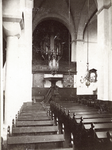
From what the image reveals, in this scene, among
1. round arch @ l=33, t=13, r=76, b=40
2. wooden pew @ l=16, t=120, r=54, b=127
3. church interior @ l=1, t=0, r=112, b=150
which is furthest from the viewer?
round arch @ l=33, t=13, r=76, b=40

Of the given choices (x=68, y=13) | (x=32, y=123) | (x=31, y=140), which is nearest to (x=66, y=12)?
(x=68, y=13)

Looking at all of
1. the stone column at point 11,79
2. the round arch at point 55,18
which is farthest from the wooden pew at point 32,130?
the round arch at point 55,18

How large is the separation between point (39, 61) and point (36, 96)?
11.6 ft

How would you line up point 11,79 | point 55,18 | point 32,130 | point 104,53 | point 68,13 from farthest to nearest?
1. point 55,18
2. point 68,13
3. point 104,53
4. point 11,79
5. point 32,130

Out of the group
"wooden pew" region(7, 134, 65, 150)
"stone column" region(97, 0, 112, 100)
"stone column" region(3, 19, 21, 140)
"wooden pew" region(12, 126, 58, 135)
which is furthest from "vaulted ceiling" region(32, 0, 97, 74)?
"wooden pew" region(7, 134, 65, 150)

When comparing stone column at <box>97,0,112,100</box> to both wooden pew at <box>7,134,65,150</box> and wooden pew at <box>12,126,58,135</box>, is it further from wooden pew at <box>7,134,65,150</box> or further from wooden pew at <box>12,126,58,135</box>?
wooden pew at <box>7,134,65,150</box>

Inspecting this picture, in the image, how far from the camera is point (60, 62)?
1894 centimetres

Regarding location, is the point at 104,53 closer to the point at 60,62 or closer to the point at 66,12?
the point at 60,62

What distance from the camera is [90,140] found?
393 cm

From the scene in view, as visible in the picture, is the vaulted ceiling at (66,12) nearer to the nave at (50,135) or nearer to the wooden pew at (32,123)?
the nave at (50,135)

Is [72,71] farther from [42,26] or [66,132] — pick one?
[66,132]

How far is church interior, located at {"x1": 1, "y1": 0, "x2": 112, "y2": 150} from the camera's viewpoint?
6.01 m

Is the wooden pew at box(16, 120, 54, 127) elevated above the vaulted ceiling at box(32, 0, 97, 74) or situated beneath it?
situated beneath

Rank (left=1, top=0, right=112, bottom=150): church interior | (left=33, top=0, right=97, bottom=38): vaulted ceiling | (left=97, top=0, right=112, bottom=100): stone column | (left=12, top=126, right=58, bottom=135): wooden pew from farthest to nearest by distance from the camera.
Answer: (left=33, top=0, right=97, bottom=38): vaulted ceiling → (left=97, top=0, right=112, bottom=100): stone column → (left=1, top=0, right=112, bottom=150): church interior → (left=12, top=126, right=58, bottom=135): wooden pew
